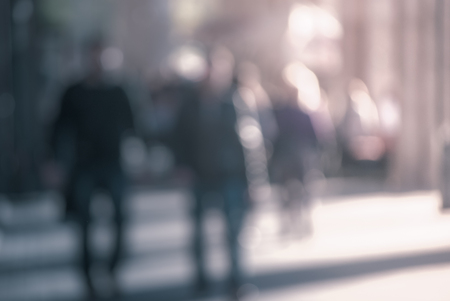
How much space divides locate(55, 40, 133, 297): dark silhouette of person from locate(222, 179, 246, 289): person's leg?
85cm

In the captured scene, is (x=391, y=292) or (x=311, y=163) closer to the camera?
(x=391, y=292)

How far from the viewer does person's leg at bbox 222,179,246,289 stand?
4770 mm

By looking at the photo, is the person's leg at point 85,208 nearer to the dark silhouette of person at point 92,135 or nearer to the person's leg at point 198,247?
the dark silhouette of person at point 92,135

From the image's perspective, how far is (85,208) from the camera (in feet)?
15.9

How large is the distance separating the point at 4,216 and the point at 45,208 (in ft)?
3.97

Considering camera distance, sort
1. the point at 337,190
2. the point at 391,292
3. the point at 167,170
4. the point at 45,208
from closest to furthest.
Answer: the point at 391,292
the point at 45,208
the point at 337,190
the point at 167,170

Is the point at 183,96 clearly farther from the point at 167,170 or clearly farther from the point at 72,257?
the point at 167,170

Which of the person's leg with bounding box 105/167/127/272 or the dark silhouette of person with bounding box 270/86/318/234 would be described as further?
the dark silhouette of person with bounding box 270/86/318/234

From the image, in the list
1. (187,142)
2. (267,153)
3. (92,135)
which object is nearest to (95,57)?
(92,135)

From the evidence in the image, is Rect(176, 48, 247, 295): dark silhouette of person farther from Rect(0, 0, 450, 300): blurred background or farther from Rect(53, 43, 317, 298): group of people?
Rect(0, 0, 450, 300): blurred background

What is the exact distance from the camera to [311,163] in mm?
7570

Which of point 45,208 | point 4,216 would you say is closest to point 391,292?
point 4,216

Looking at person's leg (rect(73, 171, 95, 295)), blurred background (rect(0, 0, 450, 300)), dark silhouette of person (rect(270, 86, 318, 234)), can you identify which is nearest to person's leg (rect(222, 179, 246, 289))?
blurred background (rect(0, 0, 450, 300))

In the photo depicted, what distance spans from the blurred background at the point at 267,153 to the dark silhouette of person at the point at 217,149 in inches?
4.5
